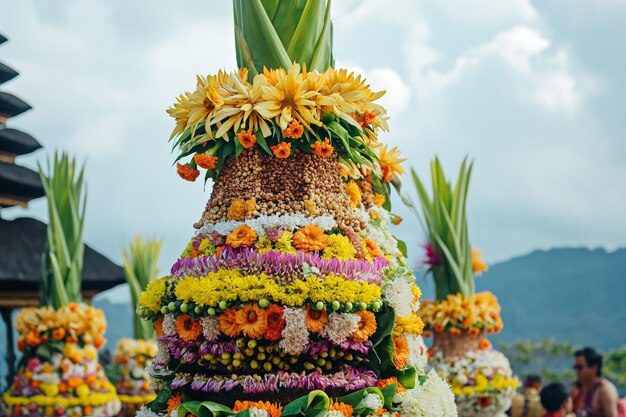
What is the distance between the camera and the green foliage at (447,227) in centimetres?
873

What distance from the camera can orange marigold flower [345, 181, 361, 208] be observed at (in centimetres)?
492

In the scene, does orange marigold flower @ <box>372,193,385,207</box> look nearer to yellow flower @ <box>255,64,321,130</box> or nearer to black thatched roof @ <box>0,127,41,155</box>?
yellow flower @ <box>255,64,321,130</box>

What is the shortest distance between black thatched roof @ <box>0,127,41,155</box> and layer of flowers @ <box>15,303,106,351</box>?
21.2 ft

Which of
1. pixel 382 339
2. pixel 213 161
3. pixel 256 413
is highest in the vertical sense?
pixel 213 161

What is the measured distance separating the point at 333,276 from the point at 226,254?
1.93 ft

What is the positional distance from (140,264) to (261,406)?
30.5 feet

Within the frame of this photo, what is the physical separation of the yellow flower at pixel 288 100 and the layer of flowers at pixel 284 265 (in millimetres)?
737

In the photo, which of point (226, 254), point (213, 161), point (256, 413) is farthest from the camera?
point (213, 161)

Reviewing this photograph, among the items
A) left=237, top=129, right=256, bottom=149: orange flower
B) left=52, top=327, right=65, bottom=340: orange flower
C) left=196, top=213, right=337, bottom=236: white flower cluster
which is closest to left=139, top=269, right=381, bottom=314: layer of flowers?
left=196, top=213, right=337, bottom=236: white flower cluster

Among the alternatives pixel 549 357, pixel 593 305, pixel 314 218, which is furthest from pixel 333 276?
pixel 593 305

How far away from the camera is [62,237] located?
1052 cm

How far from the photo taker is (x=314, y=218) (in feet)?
14.4

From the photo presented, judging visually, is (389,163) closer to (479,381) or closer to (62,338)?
(479,381)

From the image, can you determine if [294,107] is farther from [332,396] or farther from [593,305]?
[593,305]
